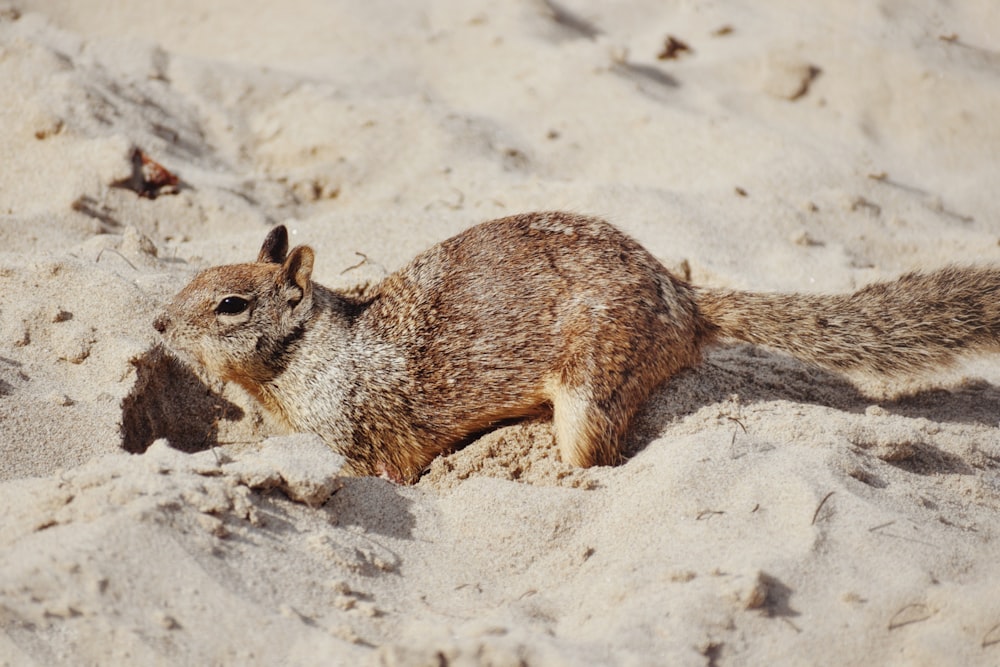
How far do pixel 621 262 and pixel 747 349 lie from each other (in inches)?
45.6

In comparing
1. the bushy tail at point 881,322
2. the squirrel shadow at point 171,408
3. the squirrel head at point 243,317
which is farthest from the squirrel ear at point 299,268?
the bushy tail at point 881,322

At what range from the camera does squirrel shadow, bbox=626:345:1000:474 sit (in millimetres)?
4562

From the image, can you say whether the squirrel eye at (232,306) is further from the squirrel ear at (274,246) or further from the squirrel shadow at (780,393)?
the squirrel shadow at (780,393)

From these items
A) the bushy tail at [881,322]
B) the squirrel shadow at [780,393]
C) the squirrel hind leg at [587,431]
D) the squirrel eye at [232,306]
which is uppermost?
the squirrel eye at [232,306]

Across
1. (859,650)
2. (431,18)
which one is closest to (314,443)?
(859,650)

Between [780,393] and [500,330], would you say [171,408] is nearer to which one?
[500,330]

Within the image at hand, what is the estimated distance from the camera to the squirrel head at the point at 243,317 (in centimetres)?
462

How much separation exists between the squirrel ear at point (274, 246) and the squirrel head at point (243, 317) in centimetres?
21

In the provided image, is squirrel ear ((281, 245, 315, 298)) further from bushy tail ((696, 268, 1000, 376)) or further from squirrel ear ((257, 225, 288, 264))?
bushy tail ((696, 268, 1000, 376))

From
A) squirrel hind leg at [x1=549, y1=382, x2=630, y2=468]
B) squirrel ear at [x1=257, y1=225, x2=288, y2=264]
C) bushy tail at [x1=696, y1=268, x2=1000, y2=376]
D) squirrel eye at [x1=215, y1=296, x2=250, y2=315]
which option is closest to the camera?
squirrel hind leg at [x1=549, y1=382, x2=630, y2=468]

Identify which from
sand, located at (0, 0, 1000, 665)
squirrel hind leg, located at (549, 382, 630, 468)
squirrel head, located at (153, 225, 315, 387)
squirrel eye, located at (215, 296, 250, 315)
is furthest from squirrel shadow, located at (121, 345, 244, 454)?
squirrel hind leg, located at (549, 382, 630, 468)

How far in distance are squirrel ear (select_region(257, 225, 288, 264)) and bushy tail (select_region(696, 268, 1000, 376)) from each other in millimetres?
2191

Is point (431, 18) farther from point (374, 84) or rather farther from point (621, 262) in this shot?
point (621, 262)

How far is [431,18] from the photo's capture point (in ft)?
27.8
